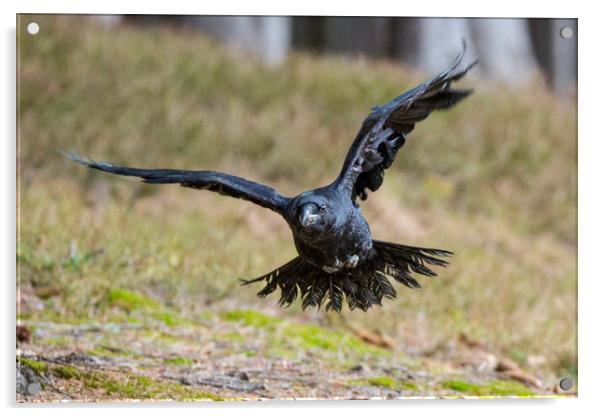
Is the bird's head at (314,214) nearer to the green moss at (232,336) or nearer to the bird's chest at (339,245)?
the bird's chest at (339,245)

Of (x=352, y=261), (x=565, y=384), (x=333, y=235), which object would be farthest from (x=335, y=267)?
(x=565, y=384)

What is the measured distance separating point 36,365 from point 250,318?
115cm

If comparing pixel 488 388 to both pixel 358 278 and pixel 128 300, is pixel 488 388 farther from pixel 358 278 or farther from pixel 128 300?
pixel 128 300

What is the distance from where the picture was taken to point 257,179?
22.7 ft

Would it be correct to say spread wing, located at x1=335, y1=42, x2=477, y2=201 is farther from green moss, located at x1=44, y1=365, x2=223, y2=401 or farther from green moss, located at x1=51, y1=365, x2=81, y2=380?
green moss, located at x1=51, y1=365, x2=81, y2=380

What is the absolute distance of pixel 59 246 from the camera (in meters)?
4.98

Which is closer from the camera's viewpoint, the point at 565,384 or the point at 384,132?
the point at 384,132

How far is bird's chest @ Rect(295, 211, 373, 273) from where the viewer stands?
347cm

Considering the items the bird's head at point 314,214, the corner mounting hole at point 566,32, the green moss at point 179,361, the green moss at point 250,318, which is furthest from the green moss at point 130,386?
the corner mounting hole at point 566,32

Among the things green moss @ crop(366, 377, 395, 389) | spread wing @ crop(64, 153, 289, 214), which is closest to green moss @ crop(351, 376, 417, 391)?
green moss @ crop(366, 377, 395, 389)

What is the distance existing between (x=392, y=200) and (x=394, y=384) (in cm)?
248

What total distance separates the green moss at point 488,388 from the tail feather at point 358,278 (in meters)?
0.89
